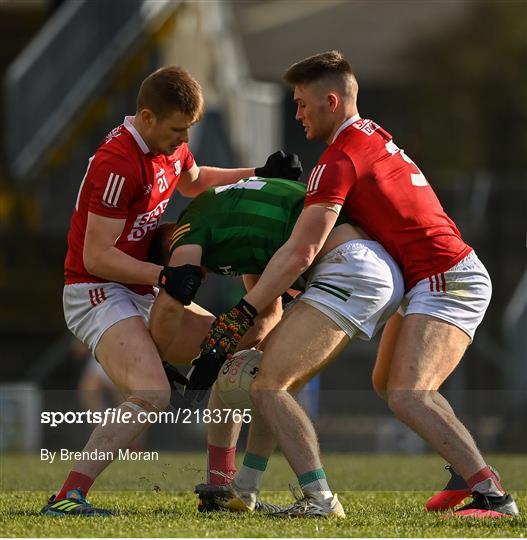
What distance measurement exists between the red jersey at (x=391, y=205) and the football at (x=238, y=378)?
32.0 inches

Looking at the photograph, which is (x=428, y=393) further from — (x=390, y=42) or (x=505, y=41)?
(x=390, y=42)

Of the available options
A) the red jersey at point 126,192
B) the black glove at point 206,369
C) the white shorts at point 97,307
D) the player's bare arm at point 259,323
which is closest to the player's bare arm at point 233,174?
the red jersey at point 126,192

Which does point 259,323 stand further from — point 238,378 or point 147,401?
point 147,401

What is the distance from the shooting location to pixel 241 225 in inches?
289

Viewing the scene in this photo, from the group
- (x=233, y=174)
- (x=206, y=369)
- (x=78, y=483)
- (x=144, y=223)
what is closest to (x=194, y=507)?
(x=78, y=483)

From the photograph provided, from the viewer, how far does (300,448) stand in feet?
23.1

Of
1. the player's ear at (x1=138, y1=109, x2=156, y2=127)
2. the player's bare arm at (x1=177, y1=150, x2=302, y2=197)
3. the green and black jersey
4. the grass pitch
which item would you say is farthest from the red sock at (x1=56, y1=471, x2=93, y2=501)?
the player's bare arm at (x1=177, y1=150, x2=302, y2=197)

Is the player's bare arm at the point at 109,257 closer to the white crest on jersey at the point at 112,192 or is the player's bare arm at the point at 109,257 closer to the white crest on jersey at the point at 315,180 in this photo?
the white crest on jersey at the point at 112,192

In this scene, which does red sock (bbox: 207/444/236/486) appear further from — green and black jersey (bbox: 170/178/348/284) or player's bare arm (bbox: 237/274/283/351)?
green and black jersey (bbox: 170/178/348/284)

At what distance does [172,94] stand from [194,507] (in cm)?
198

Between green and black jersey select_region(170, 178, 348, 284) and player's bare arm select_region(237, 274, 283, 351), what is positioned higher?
green and black jersey select_region(170, 178, 348, 284)

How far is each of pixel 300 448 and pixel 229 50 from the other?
1622 centimetres

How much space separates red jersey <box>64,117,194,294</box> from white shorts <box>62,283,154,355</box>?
0.05 meters

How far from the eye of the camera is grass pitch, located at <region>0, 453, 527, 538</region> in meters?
6.47
